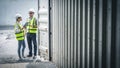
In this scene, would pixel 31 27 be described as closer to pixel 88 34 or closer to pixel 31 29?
pixel 31 29

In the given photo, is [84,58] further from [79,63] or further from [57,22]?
[57,22]

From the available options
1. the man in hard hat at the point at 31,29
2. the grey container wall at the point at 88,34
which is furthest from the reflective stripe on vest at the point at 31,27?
the grey container wall at the point at 88,34

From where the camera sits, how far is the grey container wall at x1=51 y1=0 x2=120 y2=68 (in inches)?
146

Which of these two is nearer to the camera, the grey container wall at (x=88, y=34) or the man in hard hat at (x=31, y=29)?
the grey container wall at (x=88, y=34)

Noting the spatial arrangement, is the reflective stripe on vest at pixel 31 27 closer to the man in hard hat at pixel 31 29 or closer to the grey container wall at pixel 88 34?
the man in hard hat at pixel 31 29

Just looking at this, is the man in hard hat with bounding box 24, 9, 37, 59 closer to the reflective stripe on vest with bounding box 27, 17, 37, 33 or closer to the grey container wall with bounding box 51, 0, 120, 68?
the reflective stripe on vest with bounding box 27, 17, 37, 33

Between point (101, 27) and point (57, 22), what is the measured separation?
366 cm

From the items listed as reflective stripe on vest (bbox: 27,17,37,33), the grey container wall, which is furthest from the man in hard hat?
the grey container wall

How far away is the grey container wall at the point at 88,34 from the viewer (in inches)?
146

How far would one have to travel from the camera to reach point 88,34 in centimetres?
471

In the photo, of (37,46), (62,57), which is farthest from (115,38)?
(37,46)

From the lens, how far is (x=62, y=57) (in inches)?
270

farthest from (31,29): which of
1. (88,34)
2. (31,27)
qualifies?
(88,34)

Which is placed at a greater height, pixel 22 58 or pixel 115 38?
pixel 115 38
